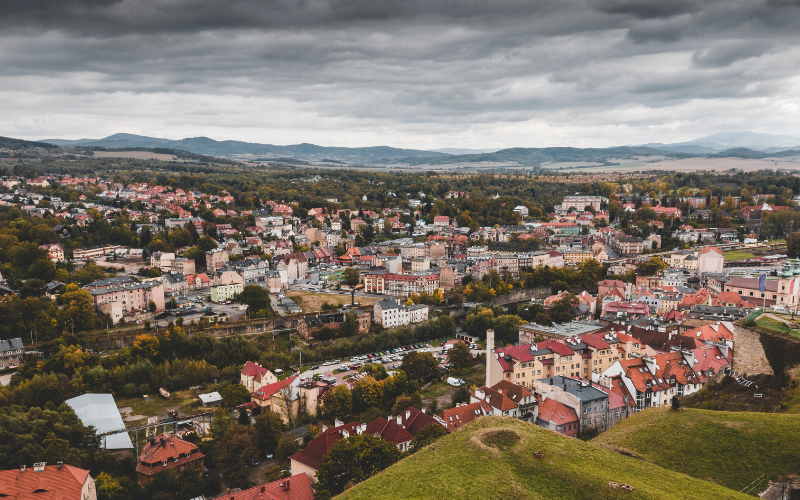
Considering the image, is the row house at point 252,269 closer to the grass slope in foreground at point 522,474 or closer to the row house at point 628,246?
the row house at point 628,246

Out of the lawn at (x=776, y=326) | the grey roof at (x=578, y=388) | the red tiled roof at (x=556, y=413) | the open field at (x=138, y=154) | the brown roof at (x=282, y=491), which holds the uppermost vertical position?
the open field at (x=138, y=154)

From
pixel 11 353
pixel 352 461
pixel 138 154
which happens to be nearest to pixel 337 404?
pixel 352 461

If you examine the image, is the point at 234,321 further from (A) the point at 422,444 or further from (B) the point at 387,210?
(B) the point at 387,210

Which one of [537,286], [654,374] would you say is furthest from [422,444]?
[537,286]

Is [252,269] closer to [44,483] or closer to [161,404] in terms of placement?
[161,404]

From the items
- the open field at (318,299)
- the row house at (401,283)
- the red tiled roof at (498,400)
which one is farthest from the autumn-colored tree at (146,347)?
the row house at (401,283)

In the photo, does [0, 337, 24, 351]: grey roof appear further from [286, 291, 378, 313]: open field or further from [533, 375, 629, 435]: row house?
[533, 375, 629, 435]: row house

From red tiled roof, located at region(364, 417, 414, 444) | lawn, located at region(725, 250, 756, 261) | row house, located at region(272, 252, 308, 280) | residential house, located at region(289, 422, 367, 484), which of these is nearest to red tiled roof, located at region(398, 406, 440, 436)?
red tiled roof, located at region(364, 417, 414, 444)
